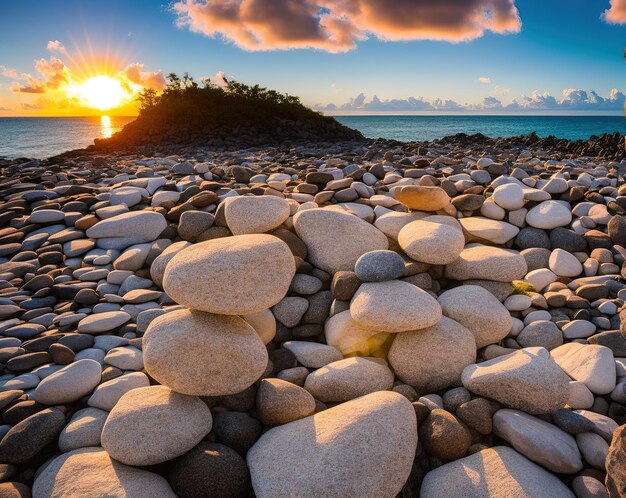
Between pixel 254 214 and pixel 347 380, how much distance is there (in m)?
1.82

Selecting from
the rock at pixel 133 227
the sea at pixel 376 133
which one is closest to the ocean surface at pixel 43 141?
the sea at pixel 376 133

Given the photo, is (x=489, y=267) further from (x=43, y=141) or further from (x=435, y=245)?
(x=43, y=141)

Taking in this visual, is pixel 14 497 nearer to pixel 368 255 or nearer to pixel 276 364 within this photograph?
pixel 276 364

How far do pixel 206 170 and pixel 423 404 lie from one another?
5.22 m

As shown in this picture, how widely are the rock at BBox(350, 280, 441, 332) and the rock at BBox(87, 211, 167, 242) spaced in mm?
2432

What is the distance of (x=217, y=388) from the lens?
7.39 ft

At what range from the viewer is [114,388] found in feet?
7.90

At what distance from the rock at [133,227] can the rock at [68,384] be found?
6.24 feet

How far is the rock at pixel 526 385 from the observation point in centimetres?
230

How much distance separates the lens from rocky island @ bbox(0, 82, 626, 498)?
6.49ft

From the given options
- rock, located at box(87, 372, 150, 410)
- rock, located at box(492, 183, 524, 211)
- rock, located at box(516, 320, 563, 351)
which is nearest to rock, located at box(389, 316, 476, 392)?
rock, located at box(516, 320, 563, 351)

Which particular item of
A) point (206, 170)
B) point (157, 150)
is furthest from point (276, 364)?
point (157, 150)

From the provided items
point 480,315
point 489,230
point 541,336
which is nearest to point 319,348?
point 480,315

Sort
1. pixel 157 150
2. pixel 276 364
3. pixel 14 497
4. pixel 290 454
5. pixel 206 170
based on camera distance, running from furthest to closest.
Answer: pixel 157 150 → pixel 206 170 → pixel 276 364 → pixel 290 454 → pixel 14 497
